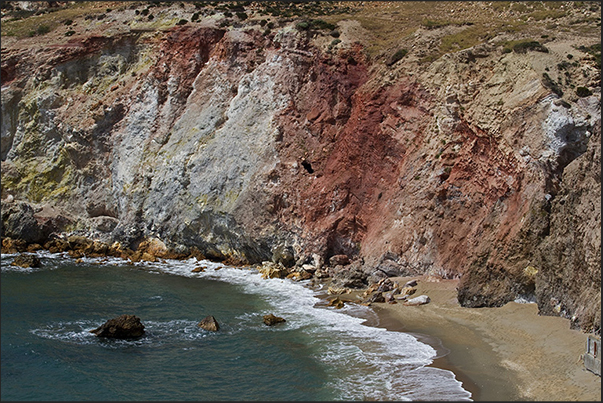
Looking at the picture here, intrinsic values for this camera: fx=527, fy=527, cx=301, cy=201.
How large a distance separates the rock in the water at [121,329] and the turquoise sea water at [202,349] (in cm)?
44

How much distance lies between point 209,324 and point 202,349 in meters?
2.25

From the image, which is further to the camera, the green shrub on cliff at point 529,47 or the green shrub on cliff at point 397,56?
the green shrub on cliff at point 397,56

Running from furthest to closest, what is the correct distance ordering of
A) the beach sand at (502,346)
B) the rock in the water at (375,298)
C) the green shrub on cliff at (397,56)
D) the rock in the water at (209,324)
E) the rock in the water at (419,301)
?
the green shrub on cliff at (397,56) → the rock in the water at (375,298) → the rock in the water at (419,301) → the rock in the water at (209,324) → the beach sand at (502,346)

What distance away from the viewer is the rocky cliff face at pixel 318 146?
71.4 feet

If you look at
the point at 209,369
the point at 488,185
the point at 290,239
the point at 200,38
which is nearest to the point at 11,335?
the point at 209,369

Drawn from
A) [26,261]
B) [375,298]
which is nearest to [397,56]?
[375,298]

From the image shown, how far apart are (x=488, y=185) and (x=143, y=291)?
18050 millimetres

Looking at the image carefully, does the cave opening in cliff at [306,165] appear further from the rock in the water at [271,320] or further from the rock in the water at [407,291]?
the rock in the water at [271,320]

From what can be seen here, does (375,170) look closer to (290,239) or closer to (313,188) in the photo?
(313,188)

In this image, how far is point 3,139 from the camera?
43188mm

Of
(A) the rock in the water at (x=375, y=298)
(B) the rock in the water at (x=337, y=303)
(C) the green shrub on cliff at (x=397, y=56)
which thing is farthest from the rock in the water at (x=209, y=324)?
(C) the green shrub on cliff at (x=397, y=56)

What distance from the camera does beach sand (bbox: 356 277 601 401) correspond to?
14008 millimetres

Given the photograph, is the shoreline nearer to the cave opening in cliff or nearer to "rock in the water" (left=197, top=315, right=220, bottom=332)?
"rock in the water" (left=197, top=315, right=220, bottom=332)

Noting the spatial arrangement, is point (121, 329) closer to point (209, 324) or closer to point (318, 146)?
point (209, 324)
